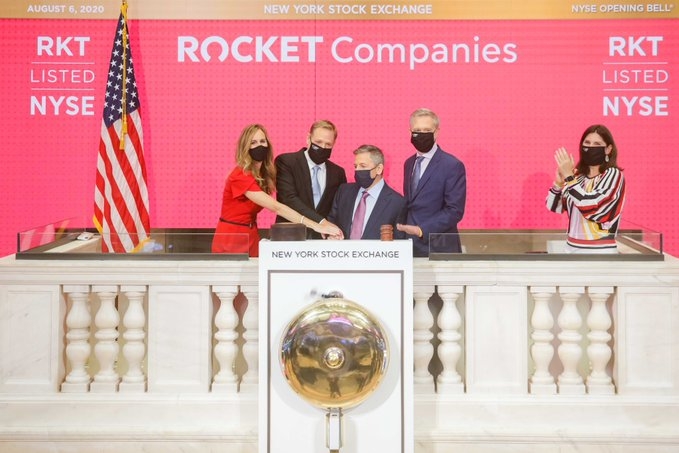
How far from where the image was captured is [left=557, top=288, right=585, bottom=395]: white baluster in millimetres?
3545

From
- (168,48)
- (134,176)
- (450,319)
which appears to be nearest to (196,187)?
(134,176)

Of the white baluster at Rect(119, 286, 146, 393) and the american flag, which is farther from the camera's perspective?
the american flag

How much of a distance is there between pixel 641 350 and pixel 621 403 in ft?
0.75

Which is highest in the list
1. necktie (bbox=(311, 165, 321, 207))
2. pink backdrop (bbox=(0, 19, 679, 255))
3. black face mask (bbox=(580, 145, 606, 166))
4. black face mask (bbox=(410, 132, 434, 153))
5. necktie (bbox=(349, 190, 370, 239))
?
pink backdrop (bbox=(0, 19, 679, 255))

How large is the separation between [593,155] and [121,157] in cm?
376

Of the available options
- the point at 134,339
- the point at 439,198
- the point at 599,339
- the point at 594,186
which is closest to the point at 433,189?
the point at 439,198

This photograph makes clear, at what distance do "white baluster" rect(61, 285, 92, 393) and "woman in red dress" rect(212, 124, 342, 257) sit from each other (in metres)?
1.18

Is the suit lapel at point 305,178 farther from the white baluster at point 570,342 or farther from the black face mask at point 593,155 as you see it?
the white baluster at point 570,342

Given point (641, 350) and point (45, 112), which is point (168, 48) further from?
point (641, 350)

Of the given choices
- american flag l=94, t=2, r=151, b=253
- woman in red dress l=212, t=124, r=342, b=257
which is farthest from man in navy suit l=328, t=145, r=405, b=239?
american flag l=94, t=2, r=151, b=253

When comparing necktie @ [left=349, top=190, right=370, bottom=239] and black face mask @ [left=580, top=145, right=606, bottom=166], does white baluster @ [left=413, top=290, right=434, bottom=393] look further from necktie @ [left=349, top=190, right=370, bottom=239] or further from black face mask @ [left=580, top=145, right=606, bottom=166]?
black face mask @ [left=580, top=145, right=606, bottom=166]

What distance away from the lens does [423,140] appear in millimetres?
5066

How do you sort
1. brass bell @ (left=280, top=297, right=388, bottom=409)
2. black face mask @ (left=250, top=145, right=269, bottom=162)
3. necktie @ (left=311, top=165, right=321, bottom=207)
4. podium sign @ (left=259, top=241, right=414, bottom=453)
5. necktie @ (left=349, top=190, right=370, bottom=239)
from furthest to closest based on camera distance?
necktie @ (left=311, top=165, right=321, bottom=207) < black face mask @ (left=250, top=145, right=269, bottom=162) < necktie @ (left=349, top=190, right=370, bottom=239) < podium sign @ (left=259, top=241, right=414, bottom=453) < brass bell @ (left=280, top=297, right=388, bottom=409)

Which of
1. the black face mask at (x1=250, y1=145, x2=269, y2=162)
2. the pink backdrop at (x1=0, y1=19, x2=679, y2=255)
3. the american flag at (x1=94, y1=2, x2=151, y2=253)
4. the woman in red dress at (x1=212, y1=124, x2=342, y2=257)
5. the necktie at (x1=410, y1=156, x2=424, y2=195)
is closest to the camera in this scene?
the woman in red dress at (x1=212, y1=124, x2=342, y2=257)
